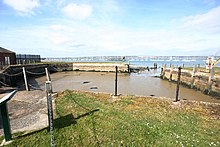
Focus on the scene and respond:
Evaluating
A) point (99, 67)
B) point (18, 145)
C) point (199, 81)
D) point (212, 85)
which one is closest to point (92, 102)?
point (18, 145)

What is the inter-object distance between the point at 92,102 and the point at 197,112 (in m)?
4.89

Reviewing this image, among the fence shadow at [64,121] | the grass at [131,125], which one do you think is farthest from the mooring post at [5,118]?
the fence shadow at [64,121]

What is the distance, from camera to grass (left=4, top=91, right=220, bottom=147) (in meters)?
4.16

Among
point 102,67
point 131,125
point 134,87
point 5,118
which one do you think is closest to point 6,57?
point 102,67

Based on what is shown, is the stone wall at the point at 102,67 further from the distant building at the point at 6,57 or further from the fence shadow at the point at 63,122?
the fence shadow at the point at 63,122

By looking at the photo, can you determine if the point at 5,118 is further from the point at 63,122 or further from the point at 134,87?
the point at 134,87

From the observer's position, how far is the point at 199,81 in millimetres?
17859

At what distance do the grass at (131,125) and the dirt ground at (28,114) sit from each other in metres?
0.57

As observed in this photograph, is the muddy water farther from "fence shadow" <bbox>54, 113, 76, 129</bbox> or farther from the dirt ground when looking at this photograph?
"fence shadow" <bbox>54, 113, 76, 129</bbox>

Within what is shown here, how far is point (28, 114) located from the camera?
616 centimetres

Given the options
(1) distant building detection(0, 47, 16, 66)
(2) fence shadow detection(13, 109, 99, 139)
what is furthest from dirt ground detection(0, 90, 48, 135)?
(1) distant building detection(0, 47, 16, 66)

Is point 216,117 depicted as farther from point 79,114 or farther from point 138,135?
point 79,114

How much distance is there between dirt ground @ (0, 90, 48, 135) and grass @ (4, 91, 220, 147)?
0.57 meters

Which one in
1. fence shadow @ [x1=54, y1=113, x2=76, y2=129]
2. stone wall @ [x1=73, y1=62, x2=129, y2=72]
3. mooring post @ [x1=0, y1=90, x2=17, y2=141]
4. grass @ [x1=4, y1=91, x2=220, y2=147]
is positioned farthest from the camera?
stone wall @ [x1=73, y1=62, x2=129, y2=72]
